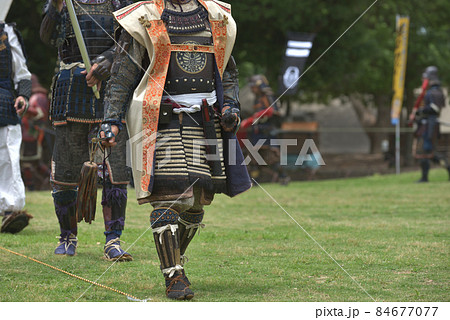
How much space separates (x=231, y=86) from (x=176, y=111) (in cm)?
48

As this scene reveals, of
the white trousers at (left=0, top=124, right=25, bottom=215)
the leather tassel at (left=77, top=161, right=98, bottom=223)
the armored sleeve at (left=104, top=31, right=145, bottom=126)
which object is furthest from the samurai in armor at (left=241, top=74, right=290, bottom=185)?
the armored sleeve at (left=104, top=31, right=145, bottom=126)

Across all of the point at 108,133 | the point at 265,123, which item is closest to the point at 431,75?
the point at 265,123

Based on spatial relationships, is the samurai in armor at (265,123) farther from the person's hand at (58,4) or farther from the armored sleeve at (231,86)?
the armored sleeve at (231,86)

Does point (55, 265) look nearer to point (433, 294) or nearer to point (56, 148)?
point (56, 148)

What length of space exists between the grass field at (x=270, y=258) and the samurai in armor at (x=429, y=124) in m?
4.76

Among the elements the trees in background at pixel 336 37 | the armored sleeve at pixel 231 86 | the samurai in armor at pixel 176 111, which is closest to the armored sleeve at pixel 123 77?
the samurai in armor at pixel 176 111

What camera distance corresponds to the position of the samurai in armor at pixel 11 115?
23.5 feet

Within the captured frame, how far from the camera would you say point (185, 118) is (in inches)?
187

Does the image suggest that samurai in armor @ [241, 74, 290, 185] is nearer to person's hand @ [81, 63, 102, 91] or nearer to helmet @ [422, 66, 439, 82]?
helmet @ [422, 66, 439, 82]

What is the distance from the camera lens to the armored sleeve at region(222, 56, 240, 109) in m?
4.93

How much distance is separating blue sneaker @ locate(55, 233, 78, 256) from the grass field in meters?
0.06

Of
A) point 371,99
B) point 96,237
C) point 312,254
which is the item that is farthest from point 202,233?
point 371,99

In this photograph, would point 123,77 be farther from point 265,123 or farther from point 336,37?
point 336,37

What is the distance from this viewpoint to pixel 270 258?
6.17m
